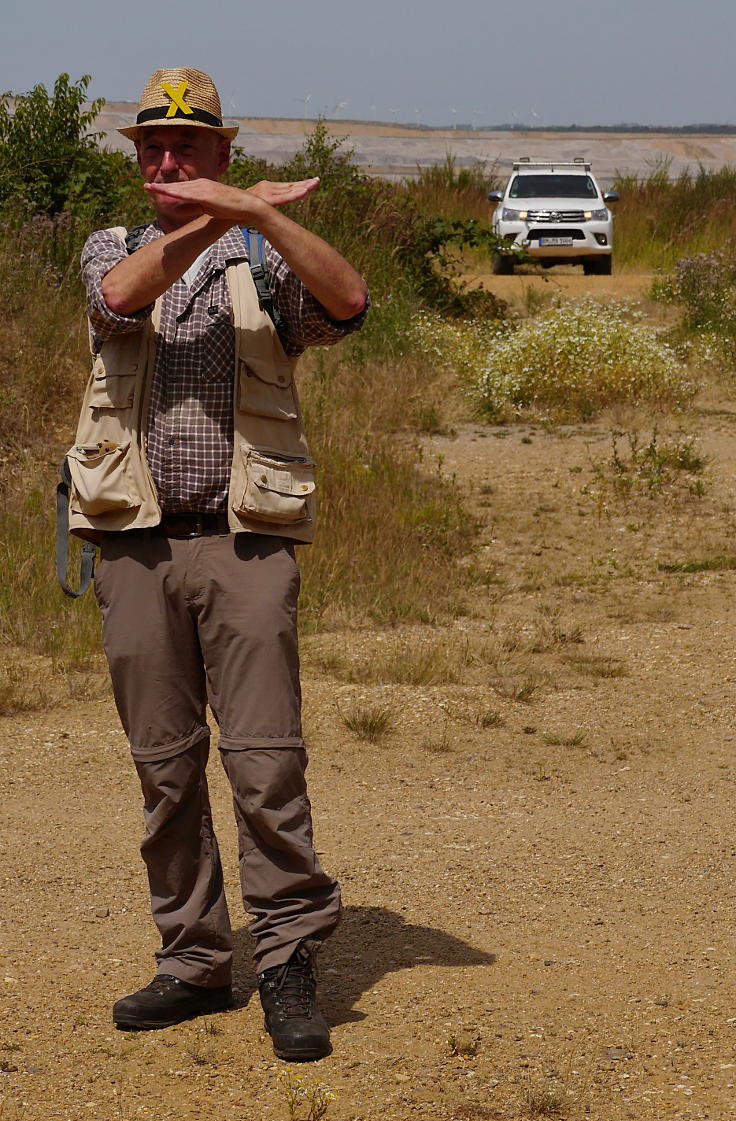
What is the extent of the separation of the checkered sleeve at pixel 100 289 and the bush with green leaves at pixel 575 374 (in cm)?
858

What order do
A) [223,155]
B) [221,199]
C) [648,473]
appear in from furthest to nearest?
[648,473], [223,155], [221,199]

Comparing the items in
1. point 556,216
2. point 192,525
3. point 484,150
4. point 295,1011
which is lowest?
point 295,1011

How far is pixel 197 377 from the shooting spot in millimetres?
3104

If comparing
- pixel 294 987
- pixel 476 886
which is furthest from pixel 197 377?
pixel 476 886

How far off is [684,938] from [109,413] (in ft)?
6.92

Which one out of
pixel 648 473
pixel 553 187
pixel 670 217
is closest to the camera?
pixel 648 473

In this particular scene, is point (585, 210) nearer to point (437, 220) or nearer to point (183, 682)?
point (437, 220)

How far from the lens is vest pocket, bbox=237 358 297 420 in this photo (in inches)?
121

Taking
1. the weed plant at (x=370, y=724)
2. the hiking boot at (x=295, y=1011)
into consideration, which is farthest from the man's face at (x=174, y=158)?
the weed plant at (x=370, y=724)

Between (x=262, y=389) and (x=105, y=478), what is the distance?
38cm

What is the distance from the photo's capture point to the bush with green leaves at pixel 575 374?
11664mm

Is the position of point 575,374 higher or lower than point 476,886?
higher

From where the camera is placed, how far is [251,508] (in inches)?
119

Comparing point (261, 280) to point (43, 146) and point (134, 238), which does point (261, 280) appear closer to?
point (134, 238)
